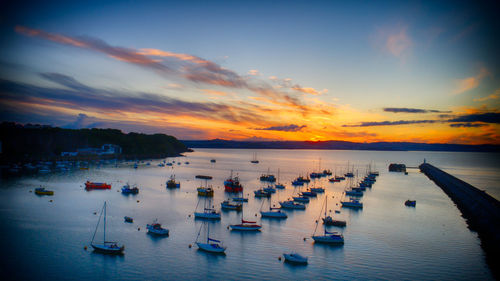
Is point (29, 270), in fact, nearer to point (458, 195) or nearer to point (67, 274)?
point (67, 274)

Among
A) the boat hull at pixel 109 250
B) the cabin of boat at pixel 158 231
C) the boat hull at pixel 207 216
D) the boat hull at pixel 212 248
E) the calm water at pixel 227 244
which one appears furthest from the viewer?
the boat hull at pixel 207 216

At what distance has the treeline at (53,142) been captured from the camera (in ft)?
406

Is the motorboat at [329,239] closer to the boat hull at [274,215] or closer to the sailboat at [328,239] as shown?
the sailboat at [328,239]

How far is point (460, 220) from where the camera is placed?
159 feet

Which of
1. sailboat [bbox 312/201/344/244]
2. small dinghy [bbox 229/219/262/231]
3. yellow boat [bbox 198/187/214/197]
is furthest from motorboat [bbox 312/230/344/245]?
yellow boat [bbox 198/187/214/197]

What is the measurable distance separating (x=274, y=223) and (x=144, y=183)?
1822 inches

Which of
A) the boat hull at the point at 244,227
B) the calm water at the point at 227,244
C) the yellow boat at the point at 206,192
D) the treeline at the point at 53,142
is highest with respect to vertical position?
the treeline at the point at 53,142

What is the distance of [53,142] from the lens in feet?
484

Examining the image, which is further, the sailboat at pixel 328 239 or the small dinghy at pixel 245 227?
the small dinghy at pixel 245 227

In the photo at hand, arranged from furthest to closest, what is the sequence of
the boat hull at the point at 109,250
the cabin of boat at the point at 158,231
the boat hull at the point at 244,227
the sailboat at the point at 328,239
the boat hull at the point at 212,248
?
the boat hull at the point at 244,227
the cabin of boat at the point at 158,231
the sailboat at the point at 328,239
the boat hull at the point at 212,248
the boat hull at the point at 109,250

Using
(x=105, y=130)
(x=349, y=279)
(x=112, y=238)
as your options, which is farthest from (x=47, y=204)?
(x=105, y=130)

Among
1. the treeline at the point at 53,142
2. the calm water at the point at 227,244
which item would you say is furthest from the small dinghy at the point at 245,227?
the treeline at the point at 53,142

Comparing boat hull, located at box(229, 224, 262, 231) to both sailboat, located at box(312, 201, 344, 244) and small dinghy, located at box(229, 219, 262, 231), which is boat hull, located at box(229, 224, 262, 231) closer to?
small dinghy, located at box(229, 219, 262, 231)

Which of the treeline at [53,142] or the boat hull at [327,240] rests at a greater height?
the treeline at [53,142]
